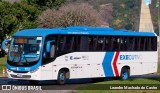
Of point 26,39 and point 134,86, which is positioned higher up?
point 26,39

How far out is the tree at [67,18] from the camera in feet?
278

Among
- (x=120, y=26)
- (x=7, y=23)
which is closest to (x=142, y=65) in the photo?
(x=7, y=23)

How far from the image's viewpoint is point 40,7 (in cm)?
8956

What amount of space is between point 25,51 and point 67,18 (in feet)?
197

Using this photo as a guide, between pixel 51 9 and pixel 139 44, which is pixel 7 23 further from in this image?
pixel 139 44

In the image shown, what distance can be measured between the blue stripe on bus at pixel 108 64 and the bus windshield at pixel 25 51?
15.9 feet

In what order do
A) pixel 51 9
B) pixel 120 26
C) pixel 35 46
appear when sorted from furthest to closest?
pixel 120 26
pixel 51 9
pixel 35 46

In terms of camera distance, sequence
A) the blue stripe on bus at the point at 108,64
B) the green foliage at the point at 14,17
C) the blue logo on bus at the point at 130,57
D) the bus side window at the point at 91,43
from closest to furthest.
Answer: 1. the bus side window at the point at 91,43
2. the blue stripe on bus at the point at 108,64
3. the blue logo on bus at the point at 130,57
4. the green foliage at the point at 14,17

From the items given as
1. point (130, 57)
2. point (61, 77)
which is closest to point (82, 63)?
point (61, 77)

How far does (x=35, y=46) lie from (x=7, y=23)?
42.5 metres

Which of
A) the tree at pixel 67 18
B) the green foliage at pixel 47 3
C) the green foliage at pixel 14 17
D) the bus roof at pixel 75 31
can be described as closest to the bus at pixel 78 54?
the bus roof at pixel 75 31

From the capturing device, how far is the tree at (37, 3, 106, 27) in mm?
84625

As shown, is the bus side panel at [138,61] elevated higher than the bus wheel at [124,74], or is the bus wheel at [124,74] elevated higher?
the bus side panel at [138,61]

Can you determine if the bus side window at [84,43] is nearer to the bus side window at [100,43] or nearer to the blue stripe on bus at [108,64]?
the bus side window at [100,43]
